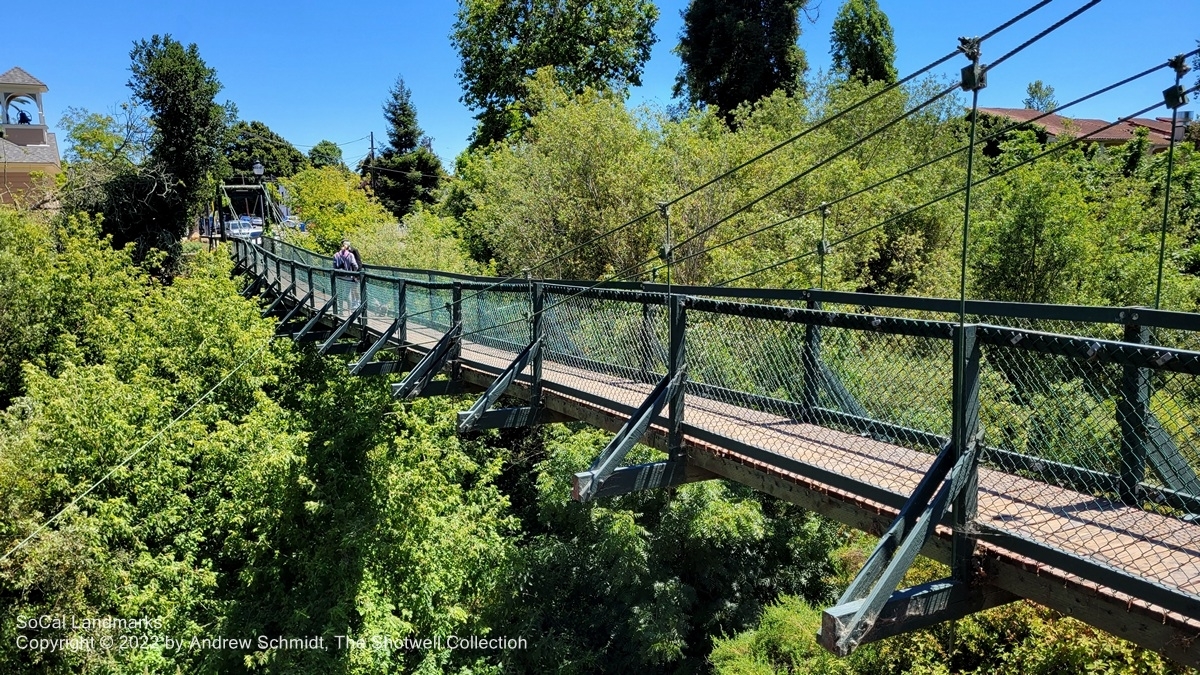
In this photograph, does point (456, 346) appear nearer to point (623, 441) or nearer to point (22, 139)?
point (623, 441)

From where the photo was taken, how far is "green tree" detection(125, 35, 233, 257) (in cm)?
2219

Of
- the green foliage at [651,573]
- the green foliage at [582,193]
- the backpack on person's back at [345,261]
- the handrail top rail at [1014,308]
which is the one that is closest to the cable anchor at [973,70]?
the handrail top rail at [1014,308]

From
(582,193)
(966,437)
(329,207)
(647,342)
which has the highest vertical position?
(329,207)

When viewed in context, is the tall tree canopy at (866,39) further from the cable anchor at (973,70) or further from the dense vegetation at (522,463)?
the cable anchor at (973,70)

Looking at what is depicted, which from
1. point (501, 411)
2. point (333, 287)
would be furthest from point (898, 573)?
point (333, 287)

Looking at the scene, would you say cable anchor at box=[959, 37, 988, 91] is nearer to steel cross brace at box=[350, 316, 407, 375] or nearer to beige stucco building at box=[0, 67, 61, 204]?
steel cross brace at box=[350, 316, 407, 375]

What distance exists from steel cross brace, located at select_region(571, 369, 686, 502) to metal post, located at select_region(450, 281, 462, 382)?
3.22 m

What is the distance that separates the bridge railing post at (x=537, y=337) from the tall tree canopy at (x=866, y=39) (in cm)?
2368

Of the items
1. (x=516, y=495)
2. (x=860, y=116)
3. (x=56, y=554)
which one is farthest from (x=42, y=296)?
(x=860, y=116)

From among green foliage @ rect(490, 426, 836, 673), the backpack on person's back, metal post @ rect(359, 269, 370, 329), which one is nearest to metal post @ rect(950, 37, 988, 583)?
metal post @ rect(359, 269, 370, 329)

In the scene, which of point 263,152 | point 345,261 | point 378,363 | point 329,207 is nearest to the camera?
point 378,363

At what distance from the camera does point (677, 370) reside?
4.07 meters

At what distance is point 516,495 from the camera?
686 inches

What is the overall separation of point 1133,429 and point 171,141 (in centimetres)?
2595
